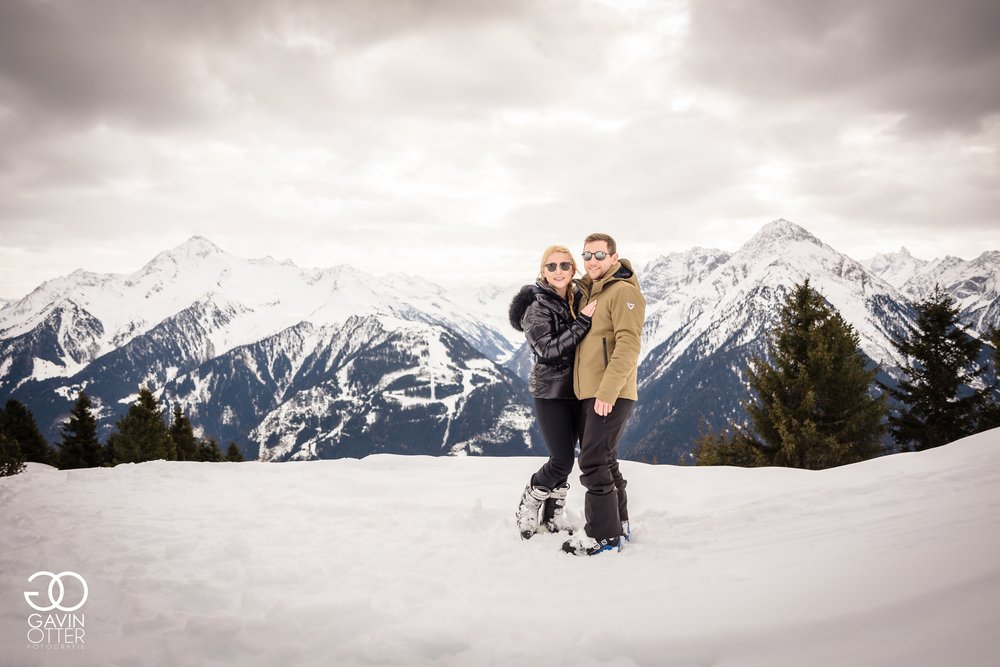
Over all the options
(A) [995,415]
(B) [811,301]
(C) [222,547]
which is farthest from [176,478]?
(A) [995,415]

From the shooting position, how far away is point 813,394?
17844 millimetres

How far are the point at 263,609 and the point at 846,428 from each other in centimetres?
2073

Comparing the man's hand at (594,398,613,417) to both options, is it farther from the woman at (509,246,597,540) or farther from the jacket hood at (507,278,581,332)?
the jacket hood at (507,278,581,332)

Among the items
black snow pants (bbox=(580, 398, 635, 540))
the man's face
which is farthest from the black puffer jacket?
black snow pants (bbox=(580, 398, 635, 540))

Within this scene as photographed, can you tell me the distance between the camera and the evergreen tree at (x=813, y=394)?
18109 millimetres

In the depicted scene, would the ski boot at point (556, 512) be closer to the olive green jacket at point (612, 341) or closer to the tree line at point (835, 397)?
the olive green jacket at point (612, 341)

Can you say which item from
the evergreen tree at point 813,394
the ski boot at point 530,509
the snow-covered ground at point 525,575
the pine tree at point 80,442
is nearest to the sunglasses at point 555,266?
the ski boot at point 530,509

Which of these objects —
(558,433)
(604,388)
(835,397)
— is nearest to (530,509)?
(558,433)

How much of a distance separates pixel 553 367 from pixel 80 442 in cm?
4876

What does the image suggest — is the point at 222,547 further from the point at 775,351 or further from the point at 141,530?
the point at 775,351

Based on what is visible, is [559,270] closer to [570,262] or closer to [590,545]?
[570,262]

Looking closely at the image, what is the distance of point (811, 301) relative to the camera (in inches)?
765

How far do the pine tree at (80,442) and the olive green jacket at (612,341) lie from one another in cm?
4751

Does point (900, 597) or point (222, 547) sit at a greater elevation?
point (900, 597)
